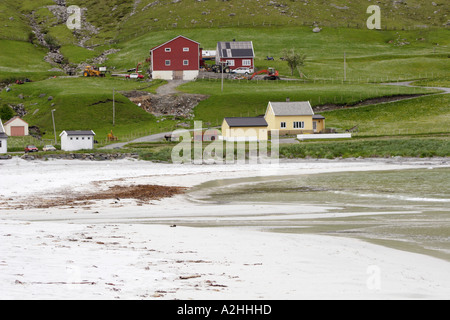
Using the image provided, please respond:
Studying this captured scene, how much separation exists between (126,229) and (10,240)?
577 centimetres

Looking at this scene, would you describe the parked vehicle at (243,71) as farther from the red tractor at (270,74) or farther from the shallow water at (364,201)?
the shallow water at (364,201)

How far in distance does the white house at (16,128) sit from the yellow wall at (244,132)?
28853mm

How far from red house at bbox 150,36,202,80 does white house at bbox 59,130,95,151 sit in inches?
2203

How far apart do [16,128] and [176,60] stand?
1971 inches

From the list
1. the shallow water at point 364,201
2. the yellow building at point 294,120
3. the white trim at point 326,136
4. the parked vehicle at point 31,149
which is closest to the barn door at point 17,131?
the parked vehicle at point 31,149

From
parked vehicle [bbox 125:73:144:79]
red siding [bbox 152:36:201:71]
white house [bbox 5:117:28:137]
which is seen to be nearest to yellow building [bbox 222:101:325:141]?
white house [bbox 5:117:28:137]

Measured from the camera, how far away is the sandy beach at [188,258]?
1287 centimetres

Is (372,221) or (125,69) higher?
(125,69)

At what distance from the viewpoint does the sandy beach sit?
42.2 feet

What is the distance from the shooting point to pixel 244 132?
81812 mm

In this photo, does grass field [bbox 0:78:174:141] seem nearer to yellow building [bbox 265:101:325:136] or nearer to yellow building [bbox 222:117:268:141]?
yellow building [bbox 222:117:268:141]

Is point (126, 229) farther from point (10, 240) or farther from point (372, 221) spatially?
point (372, 221)
